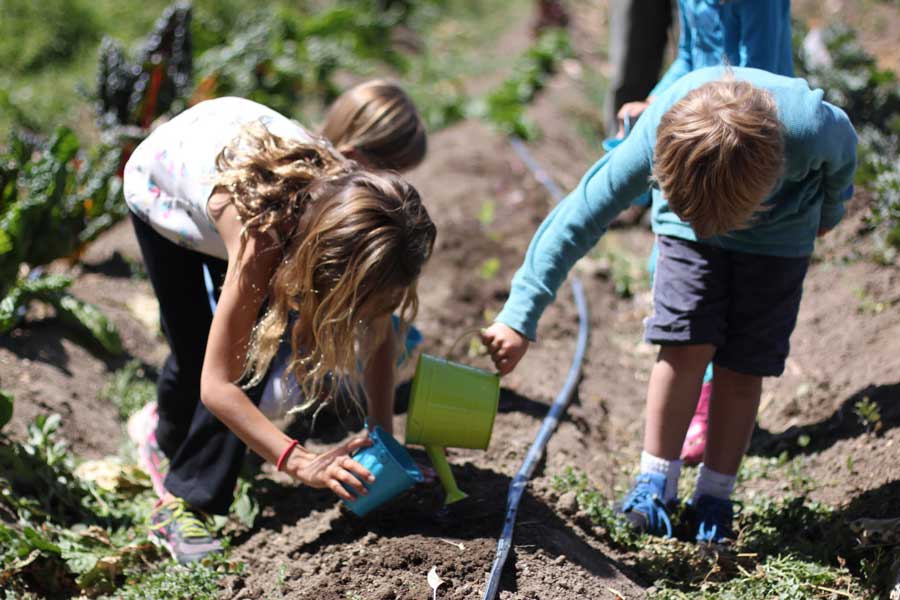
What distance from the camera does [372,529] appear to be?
254 cm

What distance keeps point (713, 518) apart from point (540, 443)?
57 cm

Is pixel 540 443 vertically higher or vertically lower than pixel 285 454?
lower

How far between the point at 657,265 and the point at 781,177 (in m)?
0.46

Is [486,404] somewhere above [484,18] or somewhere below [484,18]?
below

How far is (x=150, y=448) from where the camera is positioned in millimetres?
3025

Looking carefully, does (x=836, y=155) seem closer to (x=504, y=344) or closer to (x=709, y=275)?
(x=709, y=275)

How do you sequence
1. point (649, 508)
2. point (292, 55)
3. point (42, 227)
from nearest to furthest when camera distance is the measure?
point (649, 508), point (42, 227), point (292, 55)

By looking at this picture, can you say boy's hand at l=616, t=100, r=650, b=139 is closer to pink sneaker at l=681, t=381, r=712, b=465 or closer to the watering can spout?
pink sneaker at l=681, t=381, r=712, b=465

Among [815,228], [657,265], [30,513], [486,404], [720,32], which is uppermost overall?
[720,32]

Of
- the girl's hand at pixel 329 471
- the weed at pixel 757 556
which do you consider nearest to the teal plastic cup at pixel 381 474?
the girl's hand at pixel 329 471

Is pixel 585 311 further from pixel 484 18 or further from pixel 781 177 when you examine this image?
pixel 484 18

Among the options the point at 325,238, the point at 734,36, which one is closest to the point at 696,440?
the point at 734,36

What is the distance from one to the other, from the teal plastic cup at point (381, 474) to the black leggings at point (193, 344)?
0.38 m

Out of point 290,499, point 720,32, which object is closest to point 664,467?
point 290,499
